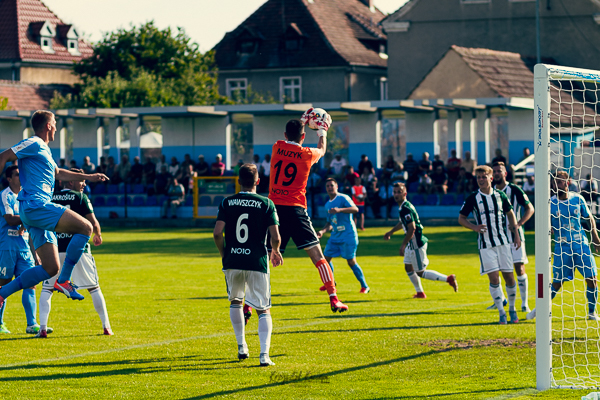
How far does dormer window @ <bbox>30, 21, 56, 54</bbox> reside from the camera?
201 feet

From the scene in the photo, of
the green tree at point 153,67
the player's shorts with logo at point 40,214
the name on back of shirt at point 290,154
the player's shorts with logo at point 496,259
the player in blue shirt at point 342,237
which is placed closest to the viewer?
the player's shorts with logo at point 40,214

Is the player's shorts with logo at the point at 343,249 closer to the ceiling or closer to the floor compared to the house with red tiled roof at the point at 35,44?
closer to the floor

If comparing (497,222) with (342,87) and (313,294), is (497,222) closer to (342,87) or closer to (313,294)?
(313,294)

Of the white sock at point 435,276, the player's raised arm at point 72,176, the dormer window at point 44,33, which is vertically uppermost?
the dormer window at point 44,33

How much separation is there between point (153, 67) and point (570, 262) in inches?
1886

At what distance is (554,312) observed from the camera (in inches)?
472

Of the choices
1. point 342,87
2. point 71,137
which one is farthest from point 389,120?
point 342,87

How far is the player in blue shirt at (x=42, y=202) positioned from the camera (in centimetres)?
830

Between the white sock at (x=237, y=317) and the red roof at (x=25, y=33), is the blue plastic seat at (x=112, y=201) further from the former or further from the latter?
the red roof at (x=25, y=33)

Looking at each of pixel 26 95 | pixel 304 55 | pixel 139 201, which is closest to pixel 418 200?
pixel 139 201

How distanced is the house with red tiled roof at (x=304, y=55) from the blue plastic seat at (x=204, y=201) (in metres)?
24.7

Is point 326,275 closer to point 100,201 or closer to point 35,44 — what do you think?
point 100,201

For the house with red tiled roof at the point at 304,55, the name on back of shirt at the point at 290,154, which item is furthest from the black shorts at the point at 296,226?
the house with red tiled roof at the point at 304,55

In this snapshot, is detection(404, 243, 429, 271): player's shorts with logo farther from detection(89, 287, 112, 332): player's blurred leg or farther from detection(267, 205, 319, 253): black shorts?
detection(89, 287, 112, 332): player's blurred leg
